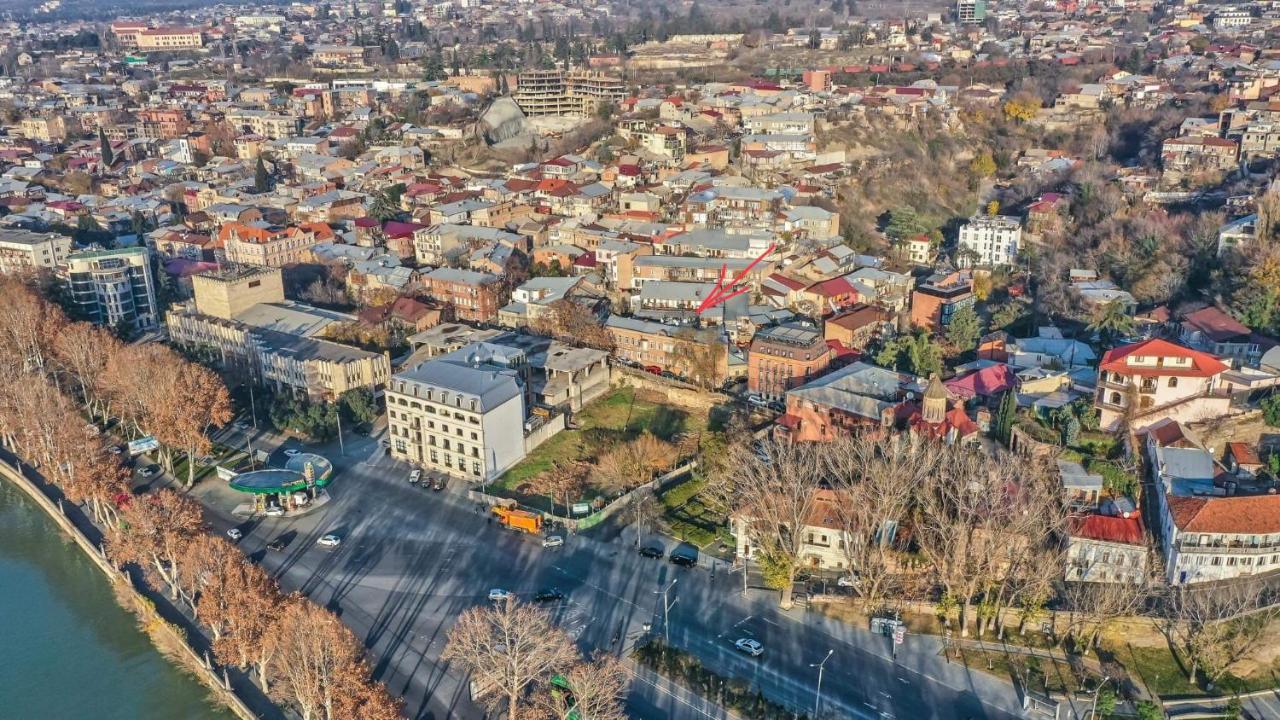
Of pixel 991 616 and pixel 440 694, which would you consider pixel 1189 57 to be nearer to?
pixel 991 616

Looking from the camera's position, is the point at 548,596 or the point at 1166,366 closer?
the point at 548,596

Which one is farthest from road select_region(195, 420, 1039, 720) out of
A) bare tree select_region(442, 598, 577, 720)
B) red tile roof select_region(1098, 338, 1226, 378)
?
red tile roof select_region(1098, 338, 1226, 378)

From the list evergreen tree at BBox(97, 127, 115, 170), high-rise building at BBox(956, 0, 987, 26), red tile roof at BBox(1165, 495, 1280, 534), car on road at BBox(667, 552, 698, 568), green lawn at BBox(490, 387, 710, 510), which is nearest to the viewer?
red tile roof at BBox(1165, 495, 1280, 534)

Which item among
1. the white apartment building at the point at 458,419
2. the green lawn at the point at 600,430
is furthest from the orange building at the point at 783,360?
the white apartment building at the point at 458,419

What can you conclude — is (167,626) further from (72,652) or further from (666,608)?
(666,608)

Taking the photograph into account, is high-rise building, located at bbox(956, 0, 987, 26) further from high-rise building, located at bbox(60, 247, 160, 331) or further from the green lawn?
high-rise building, located at bbox(60, 247, 160, 331)

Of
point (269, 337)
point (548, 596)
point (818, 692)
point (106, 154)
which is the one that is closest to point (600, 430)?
point (548, 596)

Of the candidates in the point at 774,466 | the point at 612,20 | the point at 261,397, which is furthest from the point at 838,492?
the point at 612,20
